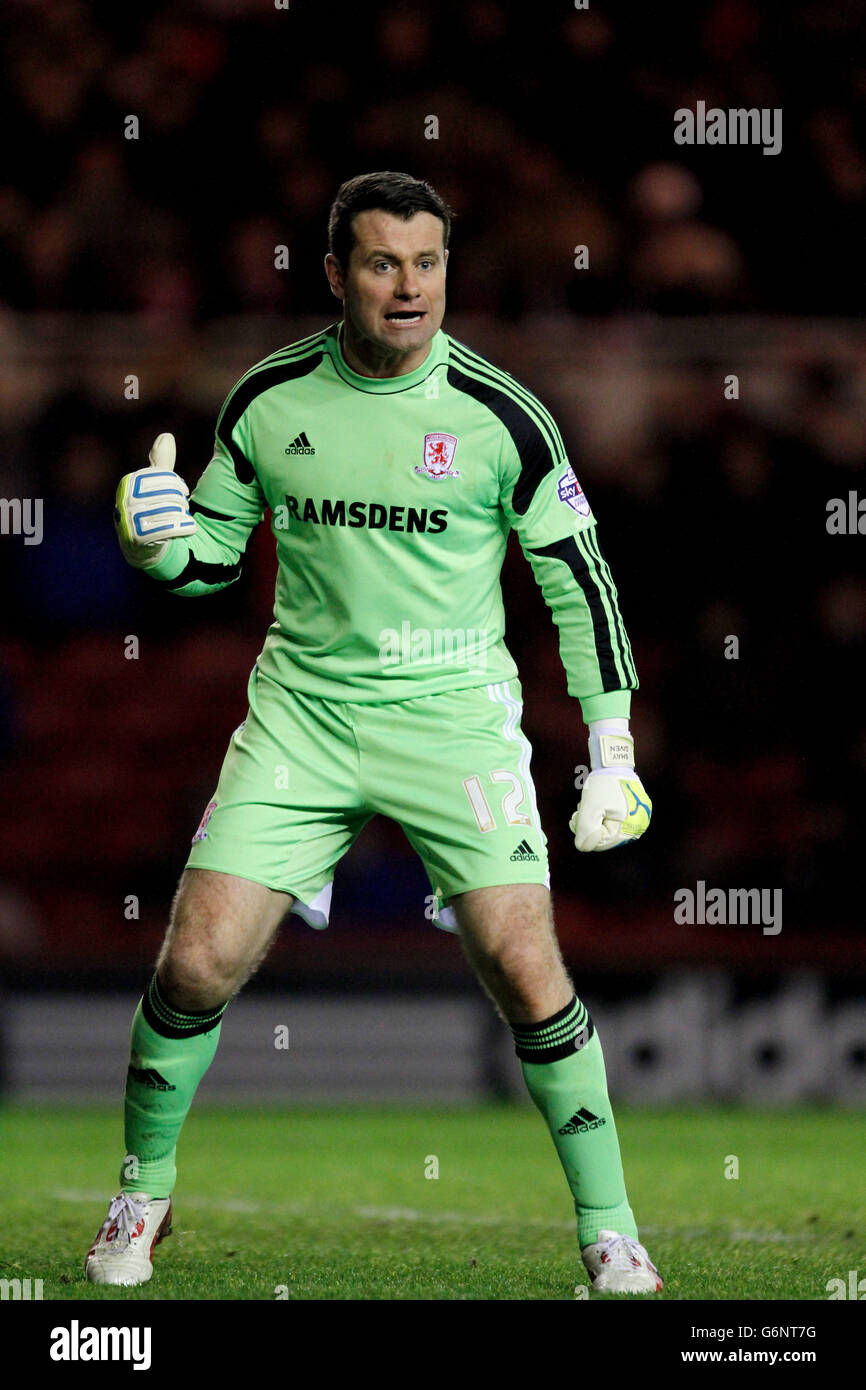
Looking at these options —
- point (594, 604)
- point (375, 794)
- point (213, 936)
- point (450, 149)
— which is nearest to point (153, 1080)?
point (213, 936)

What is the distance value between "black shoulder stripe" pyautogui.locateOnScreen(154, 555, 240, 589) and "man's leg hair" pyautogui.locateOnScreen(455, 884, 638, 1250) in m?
0.90

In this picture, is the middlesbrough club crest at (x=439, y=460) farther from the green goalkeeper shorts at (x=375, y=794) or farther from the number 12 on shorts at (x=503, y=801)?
the number 12 on shorts at (x=503, y=801)

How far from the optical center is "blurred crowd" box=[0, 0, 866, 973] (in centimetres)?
896

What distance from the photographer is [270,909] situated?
420cm

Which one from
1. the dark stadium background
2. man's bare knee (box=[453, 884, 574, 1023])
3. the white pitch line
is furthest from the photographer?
the dark stadium background

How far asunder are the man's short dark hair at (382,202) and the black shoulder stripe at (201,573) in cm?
69

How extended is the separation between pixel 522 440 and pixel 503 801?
0.76 metres

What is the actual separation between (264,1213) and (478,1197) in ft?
2.33

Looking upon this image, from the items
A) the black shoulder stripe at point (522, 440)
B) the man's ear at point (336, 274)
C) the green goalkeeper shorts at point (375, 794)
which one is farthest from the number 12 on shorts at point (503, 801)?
the man's ear at point (336, 274)

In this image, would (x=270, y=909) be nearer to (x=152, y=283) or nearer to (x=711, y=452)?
(x=711, y=452)

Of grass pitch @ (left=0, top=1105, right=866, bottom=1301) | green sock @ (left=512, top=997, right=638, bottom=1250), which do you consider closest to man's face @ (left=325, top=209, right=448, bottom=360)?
green sock @ (left=512, top=997, right=638, bottom=1250)

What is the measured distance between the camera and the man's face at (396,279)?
4.18m

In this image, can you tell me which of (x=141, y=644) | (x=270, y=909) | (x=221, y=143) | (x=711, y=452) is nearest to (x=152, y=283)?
(x=221, y=143)

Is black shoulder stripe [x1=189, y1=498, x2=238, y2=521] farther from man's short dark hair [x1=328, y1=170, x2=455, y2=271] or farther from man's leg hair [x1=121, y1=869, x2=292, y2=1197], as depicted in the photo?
man's leg hair [x1=121, y1=869, x2=292, y2=1197]
